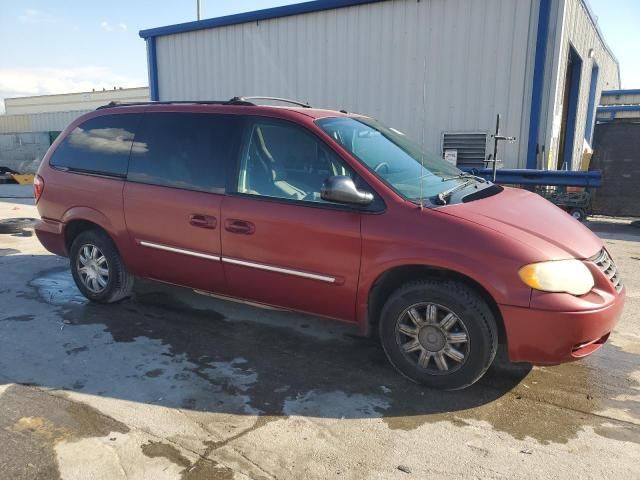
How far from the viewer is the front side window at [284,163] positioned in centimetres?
346

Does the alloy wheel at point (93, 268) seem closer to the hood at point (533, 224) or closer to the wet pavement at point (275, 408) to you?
the wet pavement at point (275, 408)

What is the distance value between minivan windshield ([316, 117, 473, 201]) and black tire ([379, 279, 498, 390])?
64 cm

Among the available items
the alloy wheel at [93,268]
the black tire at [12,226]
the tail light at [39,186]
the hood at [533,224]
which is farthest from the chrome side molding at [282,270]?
the black tire at [12,226]

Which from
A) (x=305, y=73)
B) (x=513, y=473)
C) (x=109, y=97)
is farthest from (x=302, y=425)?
(x=109, y=97)

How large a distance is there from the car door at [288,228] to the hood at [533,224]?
747 mm

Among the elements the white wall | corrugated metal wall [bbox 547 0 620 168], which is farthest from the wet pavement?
the white wall

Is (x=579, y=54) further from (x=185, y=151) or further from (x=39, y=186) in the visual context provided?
(x=39, y=186)

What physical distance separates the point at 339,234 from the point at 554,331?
1.40 metres

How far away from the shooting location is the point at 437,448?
2596 millimetres

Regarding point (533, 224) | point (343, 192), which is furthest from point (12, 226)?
point (533, 224)

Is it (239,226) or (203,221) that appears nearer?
(239,226)

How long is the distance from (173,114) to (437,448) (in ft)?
10.8

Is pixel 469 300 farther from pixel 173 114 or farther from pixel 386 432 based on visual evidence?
A: pixel 173 114

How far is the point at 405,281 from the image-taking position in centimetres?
325
